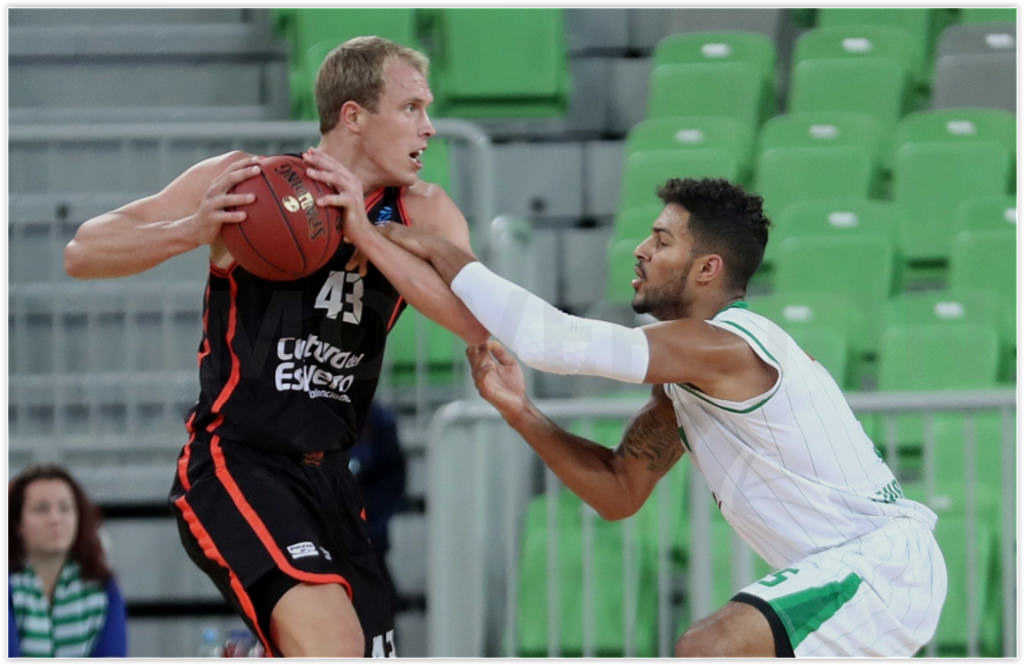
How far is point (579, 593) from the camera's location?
610 centimetres

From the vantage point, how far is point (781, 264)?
7410 mm

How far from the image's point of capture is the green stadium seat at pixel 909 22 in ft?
28.7

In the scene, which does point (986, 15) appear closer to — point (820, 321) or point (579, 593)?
point (820, 321)

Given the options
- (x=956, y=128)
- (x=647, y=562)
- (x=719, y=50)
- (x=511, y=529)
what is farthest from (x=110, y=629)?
(x=956, y=128)

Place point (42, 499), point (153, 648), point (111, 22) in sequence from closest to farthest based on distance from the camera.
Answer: point (42, 499)
point (153, 648)
point (111, 22)

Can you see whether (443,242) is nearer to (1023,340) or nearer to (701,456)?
(701,456)

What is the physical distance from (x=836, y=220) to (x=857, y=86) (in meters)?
1.18

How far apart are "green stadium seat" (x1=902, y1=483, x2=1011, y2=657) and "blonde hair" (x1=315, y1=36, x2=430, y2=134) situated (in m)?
2.48

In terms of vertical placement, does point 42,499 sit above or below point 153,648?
above

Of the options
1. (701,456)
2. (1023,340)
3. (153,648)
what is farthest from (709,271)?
(153,648)

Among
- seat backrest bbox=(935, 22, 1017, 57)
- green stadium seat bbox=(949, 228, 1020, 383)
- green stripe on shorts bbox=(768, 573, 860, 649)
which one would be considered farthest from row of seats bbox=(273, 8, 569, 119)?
green stripe on shorts bbox=(768, 573, 860, 649)

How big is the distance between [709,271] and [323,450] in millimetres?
1042

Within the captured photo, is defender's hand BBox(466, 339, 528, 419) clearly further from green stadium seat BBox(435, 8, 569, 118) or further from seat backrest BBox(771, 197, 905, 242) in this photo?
green stadium seat BBox(435, 8, 569, 118)

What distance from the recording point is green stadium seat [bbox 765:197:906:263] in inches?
293
